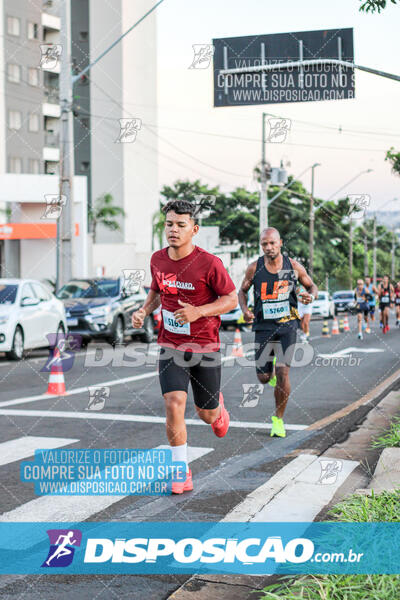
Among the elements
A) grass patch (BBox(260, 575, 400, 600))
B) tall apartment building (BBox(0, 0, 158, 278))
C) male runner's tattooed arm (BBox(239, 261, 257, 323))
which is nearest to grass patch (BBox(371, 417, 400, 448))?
male runner's tattooed arm (BBox(239, 261, 257, 323))

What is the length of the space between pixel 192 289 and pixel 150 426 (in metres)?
3.10

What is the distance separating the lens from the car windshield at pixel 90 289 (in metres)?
21.8

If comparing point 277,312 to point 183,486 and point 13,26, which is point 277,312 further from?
point 13,26

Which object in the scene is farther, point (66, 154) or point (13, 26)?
point (13, 26)

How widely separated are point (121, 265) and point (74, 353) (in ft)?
125

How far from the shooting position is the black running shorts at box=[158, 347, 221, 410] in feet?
18.6

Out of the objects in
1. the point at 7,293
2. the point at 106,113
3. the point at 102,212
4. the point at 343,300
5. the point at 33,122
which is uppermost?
the point at 106,113

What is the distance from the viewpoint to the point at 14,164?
5381 cm

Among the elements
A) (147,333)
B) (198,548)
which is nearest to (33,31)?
(147,333)

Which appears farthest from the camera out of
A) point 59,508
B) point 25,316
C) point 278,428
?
point 25,316

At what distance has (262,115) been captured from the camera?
3359 cm

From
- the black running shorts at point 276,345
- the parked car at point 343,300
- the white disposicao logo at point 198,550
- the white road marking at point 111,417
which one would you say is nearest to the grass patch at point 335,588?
the white disposicao logo at point 198,550

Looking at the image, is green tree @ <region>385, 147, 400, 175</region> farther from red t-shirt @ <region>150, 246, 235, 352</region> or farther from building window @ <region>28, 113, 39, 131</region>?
building window @ <region>28, 113, 39, 131</region>

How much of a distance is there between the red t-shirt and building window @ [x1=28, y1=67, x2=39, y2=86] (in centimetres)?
5117
